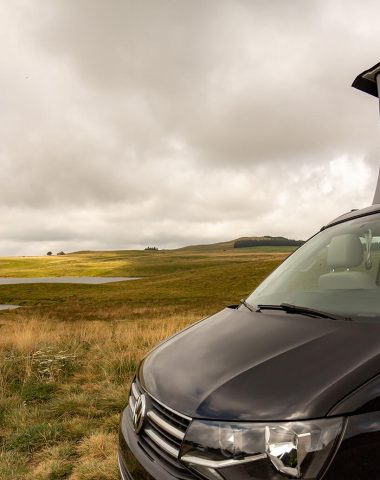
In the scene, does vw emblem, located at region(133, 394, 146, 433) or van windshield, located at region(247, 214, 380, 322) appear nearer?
vw emblem, located at region(133, 394, 146, 433)

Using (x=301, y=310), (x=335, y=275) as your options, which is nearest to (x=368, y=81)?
(x=335, y=275)

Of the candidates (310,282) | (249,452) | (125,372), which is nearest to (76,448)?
(125,372)

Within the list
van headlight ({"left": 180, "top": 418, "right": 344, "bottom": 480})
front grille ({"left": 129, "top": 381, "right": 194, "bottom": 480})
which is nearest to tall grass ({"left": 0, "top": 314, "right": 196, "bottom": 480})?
front grille ({"left": 129, "top": 381, "right": 194, "bottom": 480})

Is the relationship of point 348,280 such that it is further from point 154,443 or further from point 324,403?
point 154,443

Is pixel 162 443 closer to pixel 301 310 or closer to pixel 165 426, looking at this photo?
pixel 165 426

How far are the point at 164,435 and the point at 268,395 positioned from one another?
22.8 inches

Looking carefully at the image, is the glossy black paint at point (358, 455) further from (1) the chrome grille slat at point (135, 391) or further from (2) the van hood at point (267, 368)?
(1) the chrome grille slat at point (135, 391)

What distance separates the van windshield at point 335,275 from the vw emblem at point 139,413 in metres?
1.10

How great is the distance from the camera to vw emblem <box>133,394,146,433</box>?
2125 mm

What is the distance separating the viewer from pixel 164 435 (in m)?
1.91

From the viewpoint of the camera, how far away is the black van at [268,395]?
146 centimetres

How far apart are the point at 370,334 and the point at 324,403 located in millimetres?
483

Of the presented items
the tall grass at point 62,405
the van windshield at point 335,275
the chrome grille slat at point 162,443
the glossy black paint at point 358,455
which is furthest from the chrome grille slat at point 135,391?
the tall grass at point 62,405

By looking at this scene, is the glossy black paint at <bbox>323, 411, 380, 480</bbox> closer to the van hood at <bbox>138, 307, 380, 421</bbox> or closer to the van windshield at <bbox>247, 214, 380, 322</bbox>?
the van hood at <bbox>138, 307, 380, 421</bbox>
